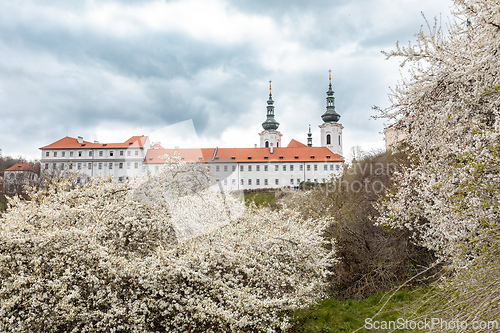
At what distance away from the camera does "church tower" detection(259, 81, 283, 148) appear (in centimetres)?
7538

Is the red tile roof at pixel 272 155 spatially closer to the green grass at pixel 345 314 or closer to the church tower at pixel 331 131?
the church tower at pixel 331 131

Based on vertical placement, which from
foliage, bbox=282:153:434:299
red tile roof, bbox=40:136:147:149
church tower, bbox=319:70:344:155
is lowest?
foliage, bbox=282:153:434:299

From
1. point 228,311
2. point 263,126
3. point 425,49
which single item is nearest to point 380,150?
point 425,49

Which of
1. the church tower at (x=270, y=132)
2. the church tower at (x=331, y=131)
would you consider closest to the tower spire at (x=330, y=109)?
the church tower at (x=331, y=131)

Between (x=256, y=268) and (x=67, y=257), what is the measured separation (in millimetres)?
3019

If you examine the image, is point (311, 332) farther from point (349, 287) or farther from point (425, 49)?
point (425, 49)

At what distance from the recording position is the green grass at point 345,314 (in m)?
7.39

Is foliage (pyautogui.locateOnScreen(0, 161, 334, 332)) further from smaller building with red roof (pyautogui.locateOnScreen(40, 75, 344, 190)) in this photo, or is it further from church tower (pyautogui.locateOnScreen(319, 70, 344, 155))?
church tower (pyautogui.locateOnScreen(319, 70, 344, 155))

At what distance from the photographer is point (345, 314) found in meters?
8.50

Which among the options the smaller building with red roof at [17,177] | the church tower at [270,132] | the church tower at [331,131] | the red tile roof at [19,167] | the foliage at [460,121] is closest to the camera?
the foliage at [460,121]

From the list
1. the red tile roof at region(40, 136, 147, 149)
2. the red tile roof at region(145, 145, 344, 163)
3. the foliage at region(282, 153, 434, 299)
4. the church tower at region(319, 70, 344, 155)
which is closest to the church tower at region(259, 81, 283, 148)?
the church tower at region(319, 70, 344, 155)

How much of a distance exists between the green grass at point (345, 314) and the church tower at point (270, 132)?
65.1m

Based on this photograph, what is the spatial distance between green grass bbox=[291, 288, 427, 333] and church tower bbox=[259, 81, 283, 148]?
65053 millimetres

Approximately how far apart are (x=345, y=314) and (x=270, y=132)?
67.6 meters
